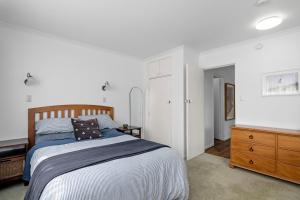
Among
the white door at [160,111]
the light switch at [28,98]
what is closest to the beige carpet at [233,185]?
the white door at [160,111]

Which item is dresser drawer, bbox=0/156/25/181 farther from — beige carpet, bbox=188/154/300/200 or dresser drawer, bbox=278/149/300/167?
dresser drawer, bbox=278/149/300/167

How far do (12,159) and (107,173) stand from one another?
71.7 inches

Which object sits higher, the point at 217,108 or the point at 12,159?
the point at 217,108

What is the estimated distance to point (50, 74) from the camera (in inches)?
112

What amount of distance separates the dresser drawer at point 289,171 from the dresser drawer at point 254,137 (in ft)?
1.05

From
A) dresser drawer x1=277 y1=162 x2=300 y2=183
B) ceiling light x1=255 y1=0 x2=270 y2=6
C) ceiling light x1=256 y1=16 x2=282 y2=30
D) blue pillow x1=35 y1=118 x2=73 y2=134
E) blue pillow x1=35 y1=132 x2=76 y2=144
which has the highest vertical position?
ceiling light x1=255 y1=0 x2=270 y2=6

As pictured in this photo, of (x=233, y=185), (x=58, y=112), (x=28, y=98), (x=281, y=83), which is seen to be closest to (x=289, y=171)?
(x=233, y=185)

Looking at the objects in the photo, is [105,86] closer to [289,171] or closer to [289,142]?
[289,142]

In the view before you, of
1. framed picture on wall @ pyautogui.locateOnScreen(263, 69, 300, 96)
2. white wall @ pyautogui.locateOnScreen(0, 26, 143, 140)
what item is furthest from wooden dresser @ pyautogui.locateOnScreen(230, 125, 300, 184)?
white wall @ pyautogui.locateOnScreen(0, 26, 143, 140)

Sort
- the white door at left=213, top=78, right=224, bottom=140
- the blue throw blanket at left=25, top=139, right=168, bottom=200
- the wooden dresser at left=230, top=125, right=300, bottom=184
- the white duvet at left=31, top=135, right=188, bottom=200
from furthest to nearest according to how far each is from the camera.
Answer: the white door at left=213, top=78, right=224, bottom=140
the wooden dresser at left=230, top=125, right=300, bottom=184
the blue throw blanket at left=25, top=139, right=168, bottom=200
the white duvet at left=31, top=135, right=188, bottom=200

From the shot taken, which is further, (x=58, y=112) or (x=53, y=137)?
(x=58, y=112)

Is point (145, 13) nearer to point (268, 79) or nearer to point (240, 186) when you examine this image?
point (268, 79)

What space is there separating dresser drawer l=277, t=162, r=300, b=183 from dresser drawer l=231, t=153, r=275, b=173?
0.28 feet

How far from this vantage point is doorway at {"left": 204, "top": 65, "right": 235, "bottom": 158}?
4.32m
